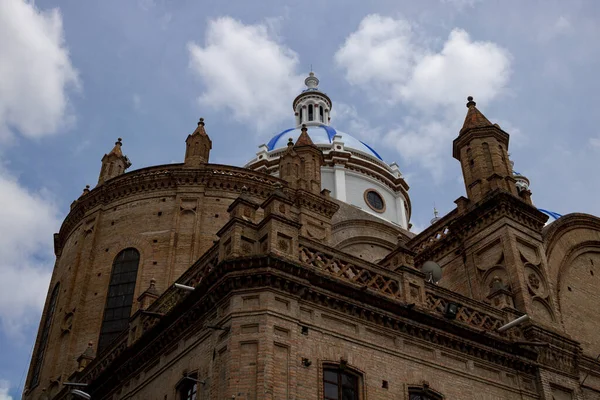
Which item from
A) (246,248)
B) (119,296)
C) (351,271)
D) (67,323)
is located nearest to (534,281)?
(351,271)

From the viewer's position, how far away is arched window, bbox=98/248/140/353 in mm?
26219

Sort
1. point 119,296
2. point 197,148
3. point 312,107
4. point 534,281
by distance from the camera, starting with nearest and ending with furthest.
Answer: point 534,281 → point 119,296 → point 197,148 → point 312,107

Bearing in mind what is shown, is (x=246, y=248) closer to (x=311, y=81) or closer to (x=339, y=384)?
(x=339, y=384)

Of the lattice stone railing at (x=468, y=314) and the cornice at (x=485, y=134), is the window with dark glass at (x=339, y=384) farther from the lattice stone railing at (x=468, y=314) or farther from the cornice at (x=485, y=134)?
the cornice at (x=485, y=134)

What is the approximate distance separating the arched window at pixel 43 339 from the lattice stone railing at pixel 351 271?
15753 millimetres

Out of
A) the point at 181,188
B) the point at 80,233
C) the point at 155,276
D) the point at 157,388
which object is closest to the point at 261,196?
the point at 181,188

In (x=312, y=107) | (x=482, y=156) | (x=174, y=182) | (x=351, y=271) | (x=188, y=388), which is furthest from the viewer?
(x=312, y=107)

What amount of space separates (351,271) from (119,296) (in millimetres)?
12366

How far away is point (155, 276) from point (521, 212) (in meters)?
13.6

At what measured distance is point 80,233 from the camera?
98.3ft

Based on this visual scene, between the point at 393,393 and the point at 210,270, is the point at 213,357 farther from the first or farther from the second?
the point at 393,393

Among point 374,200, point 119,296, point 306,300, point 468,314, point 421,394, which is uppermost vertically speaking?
point 374,200

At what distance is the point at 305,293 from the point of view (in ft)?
53.1

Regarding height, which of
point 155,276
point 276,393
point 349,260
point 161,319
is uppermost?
point 155,276
